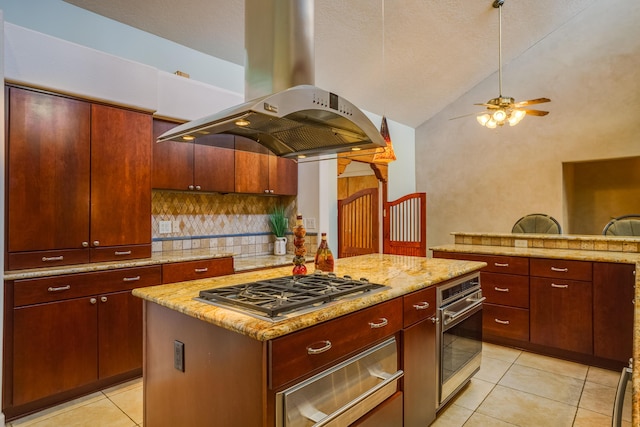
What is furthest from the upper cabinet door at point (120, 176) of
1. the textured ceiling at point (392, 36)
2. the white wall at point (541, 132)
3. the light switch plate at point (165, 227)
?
the white wall at point (541, 132)

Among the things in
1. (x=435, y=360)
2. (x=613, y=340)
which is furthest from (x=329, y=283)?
(x=613, y=340)

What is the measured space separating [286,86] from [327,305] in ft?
3.50

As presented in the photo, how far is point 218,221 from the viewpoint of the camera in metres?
3.77

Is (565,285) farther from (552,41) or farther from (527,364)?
(552,41)

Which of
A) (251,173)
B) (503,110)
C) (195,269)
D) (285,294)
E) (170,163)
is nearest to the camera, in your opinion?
(285,294)

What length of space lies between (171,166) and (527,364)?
3.44 meters

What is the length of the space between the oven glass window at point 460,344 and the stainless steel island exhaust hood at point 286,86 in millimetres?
1265

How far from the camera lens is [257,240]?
4.11 meters

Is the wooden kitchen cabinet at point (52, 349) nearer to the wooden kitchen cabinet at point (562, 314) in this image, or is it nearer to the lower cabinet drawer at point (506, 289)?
the lower cabinet drawer at point (506, 289)

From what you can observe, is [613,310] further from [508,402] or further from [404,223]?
[404,223]

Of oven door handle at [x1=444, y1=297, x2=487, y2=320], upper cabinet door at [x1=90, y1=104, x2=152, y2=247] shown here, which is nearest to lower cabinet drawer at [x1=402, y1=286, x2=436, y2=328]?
oven door handle at [x1=444, y1=297, x2=487, y2=320]

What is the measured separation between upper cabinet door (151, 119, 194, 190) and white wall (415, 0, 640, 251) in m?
4.78

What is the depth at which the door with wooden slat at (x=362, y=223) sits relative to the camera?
19.7 feet

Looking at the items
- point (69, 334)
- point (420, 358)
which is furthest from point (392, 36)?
point (69, 334)
